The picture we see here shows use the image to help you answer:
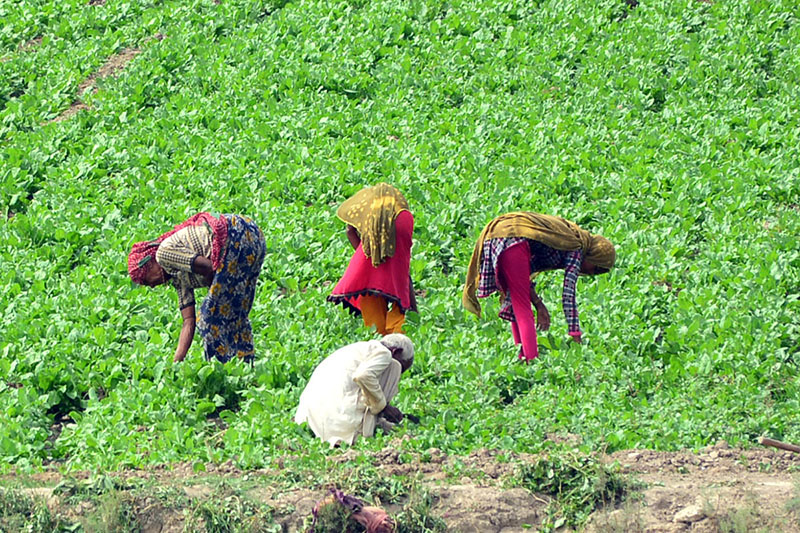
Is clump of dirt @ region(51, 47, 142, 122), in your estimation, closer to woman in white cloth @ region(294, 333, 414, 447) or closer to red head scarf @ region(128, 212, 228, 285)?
red head scarf @ region(128, 212, 228, 285)

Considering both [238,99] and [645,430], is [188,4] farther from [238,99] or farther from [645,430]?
[645,430]

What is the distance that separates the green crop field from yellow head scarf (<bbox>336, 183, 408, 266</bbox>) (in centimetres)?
69

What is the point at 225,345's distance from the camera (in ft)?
26.5

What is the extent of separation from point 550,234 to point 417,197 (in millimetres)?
3430

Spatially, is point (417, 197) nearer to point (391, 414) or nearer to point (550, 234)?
point (550, 234)

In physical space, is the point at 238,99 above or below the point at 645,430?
above

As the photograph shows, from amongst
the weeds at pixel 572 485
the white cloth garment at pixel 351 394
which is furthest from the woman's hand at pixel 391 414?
the weeds at pixel 572 485

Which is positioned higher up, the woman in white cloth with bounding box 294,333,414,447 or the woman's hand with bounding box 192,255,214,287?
the woman's hand with bounding box 192,255,214,287

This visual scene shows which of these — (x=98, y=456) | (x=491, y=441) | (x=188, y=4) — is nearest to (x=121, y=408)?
(x=98, y=456)

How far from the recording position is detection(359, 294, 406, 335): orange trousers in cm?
888

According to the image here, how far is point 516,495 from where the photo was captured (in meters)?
5.78

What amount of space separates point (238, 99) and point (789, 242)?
678cm

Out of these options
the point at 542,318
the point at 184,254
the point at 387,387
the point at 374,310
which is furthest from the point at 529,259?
the point at 184,254

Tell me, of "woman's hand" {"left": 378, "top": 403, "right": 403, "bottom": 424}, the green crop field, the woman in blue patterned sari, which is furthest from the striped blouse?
"woman's hand" {"left": 378, "top": 403, "right": 403, "bottom": 424}
